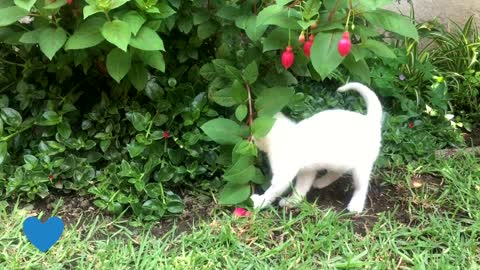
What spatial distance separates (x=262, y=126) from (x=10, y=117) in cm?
110

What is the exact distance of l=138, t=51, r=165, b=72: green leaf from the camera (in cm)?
192

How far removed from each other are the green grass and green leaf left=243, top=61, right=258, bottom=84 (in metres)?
0.51

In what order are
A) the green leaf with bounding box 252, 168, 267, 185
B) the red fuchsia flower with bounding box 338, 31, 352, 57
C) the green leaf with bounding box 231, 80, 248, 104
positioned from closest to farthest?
the red fuchsia flower with bounding box 338, 31, 352, 57 < the green leaf with bounding box 231, 80, 248, 104 < the green leaf with bounding box 252, 168, 267, 185

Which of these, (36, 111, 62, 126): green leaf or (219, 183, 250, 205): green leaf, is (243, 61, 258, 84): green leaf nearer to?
(219, 183, 250, 205): green leaf

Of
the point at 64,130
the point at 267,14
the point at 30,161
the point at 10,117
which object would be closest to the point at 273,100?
the point at 267,14

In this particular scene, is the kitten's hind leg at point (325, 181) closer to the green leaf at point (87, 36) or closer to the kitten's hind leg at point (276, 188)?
the kitten's hind leg at point (276, 188)

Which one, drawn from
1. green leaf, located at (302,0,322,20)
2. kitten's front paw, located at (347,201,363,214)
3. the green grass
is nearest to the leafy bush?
green leaf, located at (302,0,322,20)

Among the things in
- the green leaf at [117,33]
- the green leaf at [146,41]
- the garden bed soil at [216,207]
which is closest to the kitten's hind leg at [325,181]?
the garden bed soil at [216,207]

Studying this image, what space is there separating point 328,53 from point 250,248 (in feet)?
2.46

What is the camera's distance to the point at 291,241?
200cm

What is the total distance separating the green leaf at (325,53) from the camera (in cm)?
167

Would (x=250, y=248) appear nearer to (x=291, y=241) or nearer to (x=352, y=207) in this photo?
(x=291, y=241)

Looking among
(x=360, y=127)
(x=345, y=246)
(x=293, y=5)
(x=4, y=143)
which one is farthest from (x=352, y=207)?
(x=4, y=143)

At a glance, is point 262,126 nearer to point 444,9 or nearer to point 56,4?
point 56,4
